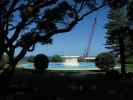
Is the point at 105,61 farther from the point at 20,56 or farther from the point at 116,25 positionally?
the point at 20,56

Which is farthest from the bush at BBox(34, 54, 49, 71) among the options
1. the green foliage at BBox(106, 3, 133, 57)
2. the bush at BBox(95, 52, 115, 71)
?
the green foliage at BBox(106, 3, 133, 57)

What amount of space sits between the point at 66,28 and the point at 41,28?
66.5 inches

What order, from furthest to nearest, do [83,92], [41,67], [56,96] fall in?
[41,67] → [83,92] → [56,96]

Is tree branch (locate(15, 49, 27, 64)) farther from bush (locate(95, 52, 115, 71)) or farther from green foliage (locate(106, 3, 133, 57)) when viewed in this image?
green foliage (locate(106, 3, 133, 57))

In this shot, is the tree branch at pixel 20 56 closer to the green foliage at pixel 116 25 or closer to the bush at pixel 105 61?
the bush at pixel 105 61

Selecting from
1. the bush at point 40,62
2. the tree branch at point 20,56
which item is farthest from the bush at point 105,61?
the tree branch at point 20,56

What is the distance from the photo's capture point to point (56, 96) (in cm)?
1667

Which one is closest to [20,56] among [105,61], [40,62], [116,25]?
[40,62]

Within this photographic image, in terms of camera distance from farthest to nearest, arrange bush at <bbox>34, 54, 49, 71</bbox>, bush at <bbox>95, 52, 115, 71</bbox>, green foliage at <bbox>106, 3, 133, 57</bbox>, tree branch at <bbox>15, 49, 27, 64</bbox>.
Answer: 1. green foliage at <bbox>106, 3, 133, 57</bbox>
2. bush at <bbox>95, 52, 115, 71</bbox>
3. bush at <bbox>34, 54, 49, 71</bbox>
4. tree branch at <bbox>15, 49, 27, 64</bbox>

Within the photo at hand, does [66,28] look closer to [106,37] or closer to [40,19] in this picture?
[40,19]

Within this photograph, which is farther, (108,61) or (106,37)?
(106,37)

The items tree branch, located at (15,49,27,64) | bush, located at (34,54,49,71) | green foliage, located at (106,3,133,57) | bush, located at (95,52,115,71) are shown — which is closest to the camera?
tree branch, located at (15,49,27,64)

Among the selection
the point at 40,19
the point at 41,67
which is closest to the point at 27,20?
the point at 40,19

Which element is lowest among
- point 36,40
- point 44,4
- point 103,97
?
point 103,97
